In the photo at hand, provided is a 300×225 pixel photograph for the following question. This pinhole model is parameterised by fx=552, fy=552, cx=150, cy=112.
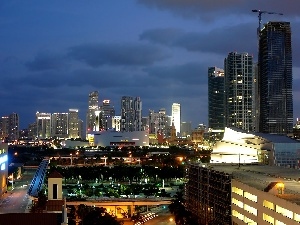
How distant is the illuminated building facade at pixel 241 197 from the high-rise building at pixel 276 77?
78.1m

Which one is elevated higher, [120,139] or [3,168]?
[3,168]

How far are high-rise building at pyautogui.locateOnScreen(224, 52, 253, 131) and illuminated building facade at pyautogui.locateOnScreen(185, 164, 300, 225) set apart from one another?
273ft

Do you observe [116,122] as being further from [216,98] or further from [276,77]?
[276,77]

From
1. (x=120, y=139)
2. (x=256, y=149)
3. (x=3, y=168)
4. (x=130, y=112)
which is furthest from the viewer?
(x=130, y=112)

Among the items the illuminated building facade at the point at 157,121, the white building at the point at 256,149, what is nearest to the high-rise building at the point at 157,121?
the illuminated building facade at the point at 157,121

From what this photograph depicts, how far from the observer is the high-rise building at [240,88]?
4806 inches

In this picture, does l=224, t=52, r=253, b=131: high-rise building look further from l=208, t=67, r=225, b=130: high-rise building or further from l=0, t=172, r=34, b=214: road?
l=0, t=172, r=34, b=214: road

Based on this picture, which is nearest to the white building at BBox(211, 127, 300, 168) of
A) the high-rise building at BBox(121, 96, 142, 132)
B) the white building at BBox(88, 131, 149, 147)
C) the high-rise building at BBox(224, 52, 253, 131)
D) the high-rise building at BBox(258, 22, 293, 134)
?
the high-rise building at BBox(258, 22, 293, 134)

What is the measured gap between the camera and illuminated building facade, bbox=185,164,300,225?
80.1 ft

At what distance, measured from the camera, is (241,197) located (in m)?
29.9

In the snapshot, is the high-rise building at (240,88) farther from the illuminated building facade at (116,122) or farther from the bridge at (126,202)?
the bridge at (126,202)

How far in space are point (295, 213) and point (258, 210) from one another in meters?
4.73

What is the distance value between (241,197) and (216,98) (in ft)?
368

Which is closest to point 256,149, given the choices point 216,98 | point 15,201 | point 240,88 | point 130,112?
point 15,201
